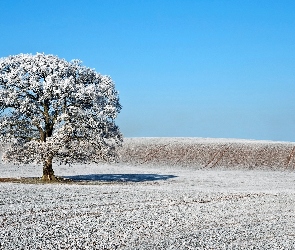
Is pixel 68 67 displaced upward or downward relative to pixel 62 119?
upward

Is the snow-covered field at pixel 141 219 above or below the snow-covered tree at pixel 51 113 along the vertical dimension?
below

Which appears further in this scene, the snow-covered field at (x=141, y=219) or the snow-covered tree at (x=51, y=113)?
the snow-covered tree at (x=51, y=113)

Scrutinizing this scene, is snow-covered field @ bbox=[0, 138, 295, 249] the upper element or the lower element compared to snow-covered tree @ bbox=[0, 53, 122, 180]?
lower

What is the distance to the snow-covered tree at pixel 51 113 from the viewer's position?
144 ft

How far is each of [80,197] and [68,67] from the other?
16848mm

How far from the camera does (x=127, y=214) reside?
26359 mm

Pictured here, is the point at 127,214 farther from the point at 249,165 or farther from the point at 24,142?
the point at 249,165

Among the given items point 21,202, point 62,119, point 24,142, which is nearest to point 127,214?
point 21,202

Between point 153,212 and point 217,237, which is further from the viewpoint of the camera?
point 153,212

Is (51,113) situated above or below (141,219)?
above

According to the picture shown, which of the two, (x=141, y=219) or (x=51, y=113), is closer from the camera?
(x=141, y=219)

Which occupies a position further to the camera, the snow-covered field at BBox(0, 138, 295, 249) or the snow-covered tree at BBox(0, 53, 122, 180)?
the snow-covered tree at BBox(0, 53, 122, 180)

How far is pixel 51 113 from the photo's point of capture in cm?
4622

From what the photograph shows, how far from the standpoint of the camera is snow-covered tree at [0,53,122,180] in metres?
43.9
